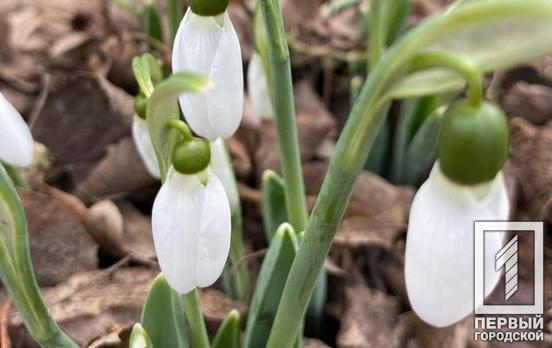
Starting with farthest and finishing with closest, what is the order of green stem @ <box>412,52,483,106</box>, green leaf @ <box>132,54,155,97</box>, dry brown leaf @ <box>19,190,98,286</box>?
dry brown leaf @ <box>19,190,98,286</box>
green leaf @ <box>132,54,155,97</box>
green stem @ <box>412,52,483,106</box>

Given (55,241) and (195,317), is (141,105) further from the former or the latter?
(55,241)

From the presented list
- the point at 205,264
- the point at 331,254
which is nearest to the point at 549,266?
the point at 331,254

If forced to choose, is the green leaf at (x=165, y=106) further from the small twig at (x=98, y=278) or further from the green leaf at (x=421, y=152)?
the green leaf at (x=421, y=152)

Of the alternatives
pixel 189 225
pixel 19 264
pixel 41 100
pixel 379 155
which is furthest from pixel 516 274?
pixel 41 100

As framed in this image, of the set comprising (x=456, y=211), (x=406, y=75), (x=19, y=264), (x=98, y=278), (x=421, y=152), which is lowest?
(x=98, y=278)

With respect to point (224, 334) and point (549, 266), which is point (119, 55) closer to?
point (224, 334)

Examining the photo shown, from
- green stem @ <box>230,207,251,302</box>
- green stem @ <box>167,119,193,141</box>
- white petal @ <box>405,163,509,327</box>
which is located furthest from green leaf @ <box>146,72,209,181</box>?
green stem @ <box>230,207,251,302</box>

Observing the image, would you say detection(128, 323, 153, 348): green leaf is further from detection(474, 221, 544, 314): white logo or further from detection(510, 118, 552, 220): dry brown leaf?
detection(510, 118, 552, 220): dry brown leaf

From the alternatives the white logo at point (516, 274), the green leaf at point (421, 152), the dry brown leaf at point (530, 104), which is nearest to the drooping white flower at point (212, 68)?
the white logo at point (516, 274)
